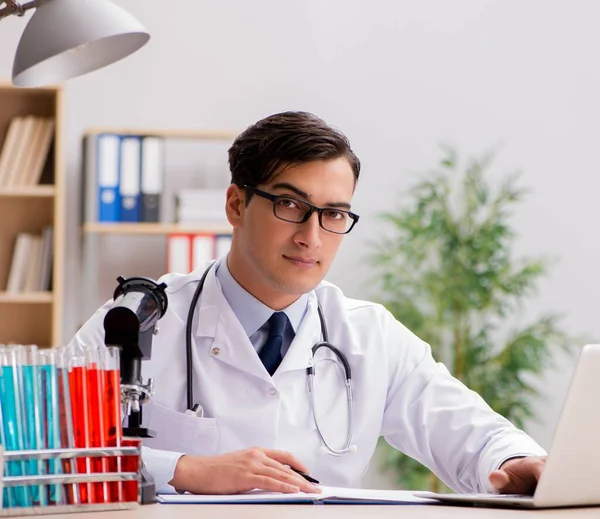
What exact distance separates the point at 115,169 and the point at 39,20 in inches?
96.3

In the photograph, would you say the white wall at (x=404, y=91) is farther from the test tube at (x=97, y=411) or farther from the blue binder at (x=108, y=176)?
the test tube at (x=97, y=411)

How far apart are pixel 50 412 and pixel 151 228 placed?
2.78 metres

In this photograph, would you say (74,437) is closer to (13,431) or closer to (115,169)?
(13,431)

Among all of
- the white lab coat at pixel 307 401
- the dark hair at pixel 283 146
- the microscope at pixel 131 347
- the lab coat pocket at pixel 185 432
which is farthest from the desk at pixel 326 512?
the dark hair at pixel 283 146

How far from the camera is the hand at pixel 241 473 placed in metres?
1.39

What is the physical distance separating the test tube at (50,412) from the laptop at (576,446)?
1.87 feet

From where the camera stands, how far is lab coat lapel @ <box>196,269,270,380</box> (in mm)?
1876

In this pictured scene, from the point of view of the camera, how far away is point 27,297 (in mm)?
A: 3869

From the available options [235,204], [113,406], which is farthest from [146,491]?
[235,204]

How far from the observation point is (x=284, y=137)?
1938 millimetres

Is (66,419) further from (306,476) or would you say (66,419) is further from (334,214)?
(334,214)

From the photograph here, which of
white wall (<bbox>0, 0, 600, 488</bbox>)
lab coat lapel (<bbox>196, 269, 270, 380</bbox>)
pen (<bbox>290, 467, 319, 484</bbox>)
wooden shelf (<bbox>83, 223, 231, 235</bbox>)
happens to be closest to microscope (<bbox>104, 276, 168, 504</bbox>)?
pen (<bbox>290, 467, 319, 484</bbox>)

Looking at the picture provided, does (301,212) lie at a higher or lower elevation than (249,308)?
higher

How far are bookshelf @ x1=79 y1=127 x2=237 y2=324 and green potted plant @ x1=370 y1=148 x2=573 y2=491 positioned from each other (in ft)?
2.74
